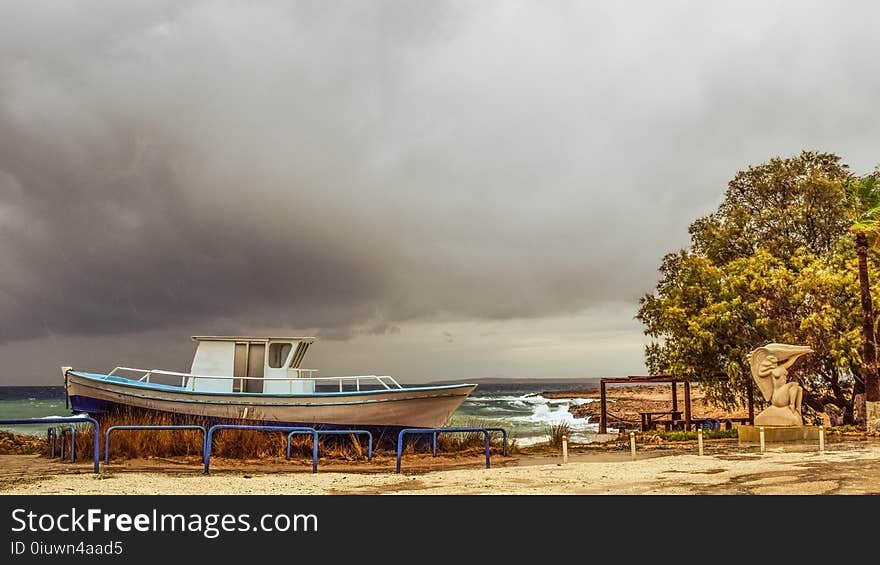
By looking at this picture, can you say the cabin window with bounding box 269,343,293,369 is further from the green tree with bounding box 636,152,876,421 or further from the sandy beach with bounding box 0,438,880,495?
the green tree with bounding box 636,152,876,421

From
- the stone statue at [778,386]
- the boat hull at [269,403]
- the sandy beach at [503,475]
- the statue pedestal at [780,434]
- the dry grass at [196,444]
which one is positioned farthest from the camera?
the stone statue at [778,386]

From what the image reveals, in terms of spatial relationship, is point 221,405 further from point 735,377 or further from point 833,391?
point 833,391

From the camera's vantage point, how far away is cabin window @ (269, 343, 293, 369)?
20.2 m

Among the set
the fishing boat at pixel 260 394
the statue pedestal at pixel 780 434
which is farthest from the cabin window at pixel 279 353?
the statue pedestal at pixel 780 434

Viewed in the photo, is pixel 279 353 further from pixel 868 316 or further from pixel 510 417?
pixel 510 417

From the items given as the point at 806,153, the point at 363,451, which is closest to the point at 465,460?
the point at 363,451

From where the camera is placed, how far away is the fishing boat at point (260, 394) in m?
18.3

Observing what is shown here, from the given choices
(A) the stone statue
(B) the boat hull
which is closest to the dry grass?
(B) the boat hull

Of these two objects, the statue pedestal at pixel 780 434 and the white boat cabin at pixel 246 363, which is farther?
the white boat cabin at pixel 246 363

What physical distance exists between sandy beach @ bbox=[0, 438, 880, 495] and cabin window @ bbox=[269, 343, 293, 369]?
5.18m

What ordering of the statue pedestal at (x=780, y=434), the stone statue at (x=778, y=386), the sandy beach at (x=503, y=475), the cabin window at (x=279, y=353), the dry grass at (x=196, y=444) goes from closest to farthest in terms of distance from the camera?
1. the sandy beach at (x=503, y=475)
2. the dry grass at (x=196, y=444)
3. the statue pedestal at (x=780, y=434)
4. the stone statue at (x=778, y=386)
5. the cabin window at (x=279, y=353)

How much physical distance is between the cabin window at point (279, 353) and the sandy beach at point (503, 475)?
5.18 m

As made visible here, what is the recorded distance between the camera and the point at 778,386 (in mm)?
19359

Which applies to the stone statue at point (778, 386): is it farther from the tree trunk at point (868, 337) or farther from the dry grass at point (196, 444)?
the dry grass at point (196, 444)
